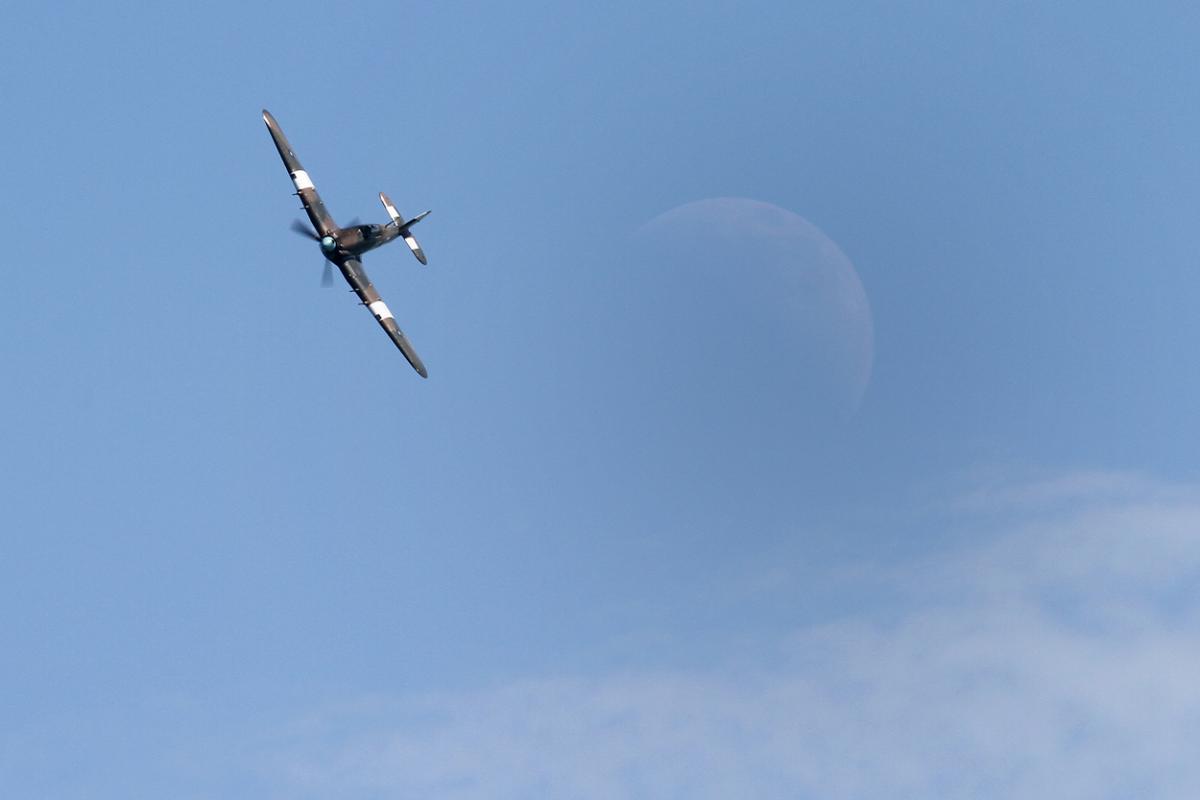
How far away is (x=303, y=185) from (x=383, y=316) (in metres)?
16.1

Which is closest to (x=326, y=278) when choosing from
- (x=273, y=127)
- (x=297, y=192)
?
(x=297, y=192)

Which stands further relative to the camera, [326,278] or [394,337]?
[394,337]

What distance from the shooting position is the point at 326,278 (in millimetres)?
154125

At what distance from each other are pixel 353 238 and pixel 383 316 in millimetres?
12775

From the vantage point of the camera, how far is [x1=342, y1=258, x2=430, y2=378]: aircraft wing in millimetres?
162375

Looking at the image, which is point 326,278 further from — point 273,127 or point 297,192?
point 273,127

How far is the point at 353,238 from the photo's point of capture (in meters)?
156

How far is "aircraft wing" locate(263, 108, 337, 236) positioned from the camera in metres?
156

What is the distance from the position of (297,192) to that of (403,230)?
37.4ft

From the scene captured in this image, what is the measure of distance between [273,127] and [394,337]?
2494 cm

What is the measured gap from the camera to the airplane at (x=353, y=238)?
156 m

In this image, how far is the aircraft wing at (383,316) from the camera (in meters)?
162

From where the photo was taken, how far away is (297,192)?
15825 cm

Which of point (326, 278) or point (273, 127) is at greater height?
point (273, 127)
